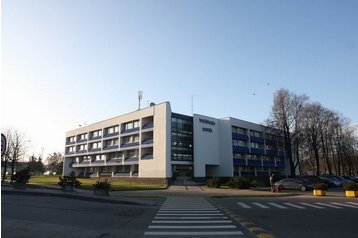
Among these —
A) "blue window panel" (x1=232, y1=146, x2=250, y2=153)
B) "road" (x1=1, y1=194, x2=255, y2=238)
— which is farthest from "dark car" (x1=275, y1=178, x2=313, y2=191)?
"road" (x1=1, y1=194, x2=255, y2=238)

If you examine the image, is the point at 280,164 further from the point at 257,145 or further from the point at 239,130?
the point at 239,130

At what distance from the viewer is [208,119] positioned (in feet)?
236

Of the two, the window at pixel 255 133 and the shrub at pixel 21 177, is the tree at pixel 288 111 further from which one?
the shrub at pixel 21 177

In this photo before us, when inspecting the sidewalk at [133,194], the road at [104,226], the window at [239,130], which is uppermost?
the window at [239,130]

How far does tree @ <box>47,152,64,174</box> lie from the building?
132ft

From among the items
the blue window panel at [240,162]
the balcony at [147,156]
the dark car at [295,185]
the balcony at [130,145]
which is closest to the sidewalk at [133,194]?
the dark car at [295,185]

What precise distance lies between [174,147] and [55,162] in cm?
8602

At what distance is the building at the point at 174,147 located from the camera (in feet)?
210

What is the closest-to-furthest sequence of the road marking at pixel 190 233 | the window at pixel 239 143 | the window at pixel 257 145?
the road marking at pixel 190 233 < the window at pixel 239 143 < the window at pixel 257 145

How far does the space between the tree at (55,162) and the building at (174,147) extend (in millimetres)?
40176

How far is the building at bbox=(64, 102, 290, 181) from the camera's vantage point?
64.1 m

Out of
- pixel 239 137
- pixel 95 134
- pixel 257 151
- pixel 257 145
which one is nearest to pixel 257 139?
pixel 257 145

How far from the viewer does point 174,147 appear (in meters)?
63.9

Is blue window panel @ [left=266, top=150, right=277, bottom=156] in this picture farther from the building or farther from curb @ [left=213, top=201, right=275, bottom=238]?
curb @ [left=213, top=201, right=275, bottom=238]
